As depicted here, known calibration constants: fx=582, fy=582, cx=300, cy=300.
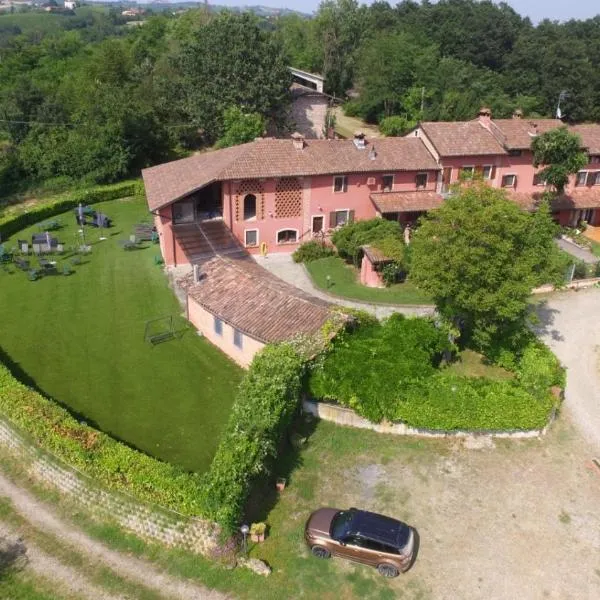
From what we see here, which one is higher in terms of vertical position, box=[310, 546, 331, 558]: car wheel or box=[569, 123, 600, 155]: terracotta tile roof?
box=[569, 123, 600, 155]: terracotta tile roof

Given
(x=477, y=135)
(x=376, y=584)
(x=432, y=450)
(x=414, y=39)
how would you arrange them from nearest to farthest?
(x=376, y=584), (x=432, y=450), (x=477, y=135), (x=414, y=39)

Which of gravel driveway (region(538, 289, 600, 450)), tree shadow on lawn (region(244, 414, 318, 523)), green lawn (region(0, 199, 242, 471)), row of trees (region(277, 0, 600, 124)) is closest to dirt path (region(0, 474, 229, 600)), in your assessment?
tree shadow on lawn (region(244, 414, 318, 523))

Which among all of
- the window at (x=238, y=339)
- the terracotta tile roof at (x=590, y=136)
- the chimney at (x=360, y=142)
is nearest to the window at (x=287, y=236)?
the chimney at (x=360, y=142)

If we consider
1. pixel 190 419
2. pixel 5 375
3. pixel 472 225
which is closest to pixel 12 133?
pixel 5 375

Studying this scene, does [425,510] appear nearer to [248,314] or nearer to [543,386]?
[543,386]

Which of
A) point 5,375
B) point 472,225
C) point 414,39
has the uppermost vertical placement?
point 414,39

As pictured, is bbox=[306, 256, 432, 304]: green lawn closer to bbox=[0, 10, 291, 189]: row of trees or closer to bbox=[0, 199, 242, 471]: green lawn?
bbox=[0, 199, 242, 471]: green lawn
